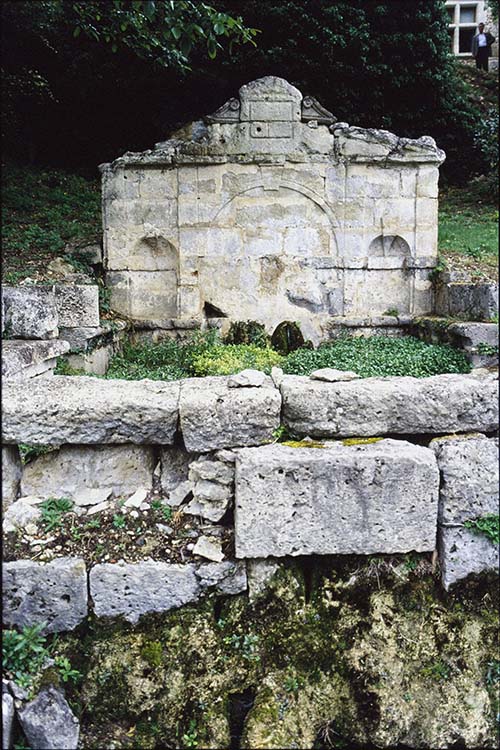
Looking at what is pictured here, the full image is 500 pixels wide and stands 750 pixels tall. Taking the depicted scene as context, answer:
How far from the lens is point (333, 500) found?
149 inches

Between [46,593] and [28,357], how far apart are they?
6.19 ft

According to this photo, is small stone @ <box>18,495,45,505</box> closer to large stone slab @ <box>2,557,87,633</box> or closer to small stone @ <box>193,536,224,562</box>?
large stone slab @ <box>2,557,87,633</box>

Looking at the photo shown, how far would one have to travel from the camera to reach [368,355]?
6.58 metres

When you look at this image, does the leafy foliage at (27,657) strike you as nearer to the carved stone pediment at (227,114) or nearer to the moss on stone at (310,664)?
the moss on stone at (310,664)

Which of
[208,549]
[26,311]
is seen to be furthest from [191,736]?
[26,311]

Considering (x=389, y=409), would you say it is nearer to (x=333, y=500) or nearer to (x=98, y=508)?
(x=333, y=500)

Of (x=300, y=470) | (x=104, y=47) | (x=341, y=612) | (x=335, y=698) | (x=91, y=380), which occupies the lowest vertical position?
(x=335, y=698)

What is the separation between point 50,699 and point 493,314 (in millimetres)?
5541

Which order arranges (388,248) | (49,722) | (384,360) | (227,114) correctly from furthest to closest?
(388,248) < (227,114) < (384,360) < (49,722)

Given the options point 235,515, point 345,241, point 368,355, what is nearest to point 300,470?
point 235,515

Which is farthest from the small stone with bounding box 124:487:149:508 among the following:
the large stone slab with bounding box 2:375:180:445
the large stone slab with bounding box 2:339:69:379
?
the large stone slab with bounding box 2:339:69:379

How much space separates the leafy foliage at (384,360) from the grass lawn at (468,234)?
1.97 meters

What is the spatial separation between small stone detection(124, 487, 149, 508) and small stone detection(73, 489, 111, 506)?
16 cm

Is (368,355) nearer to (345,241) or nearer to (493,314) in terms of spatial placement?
(493,314)
